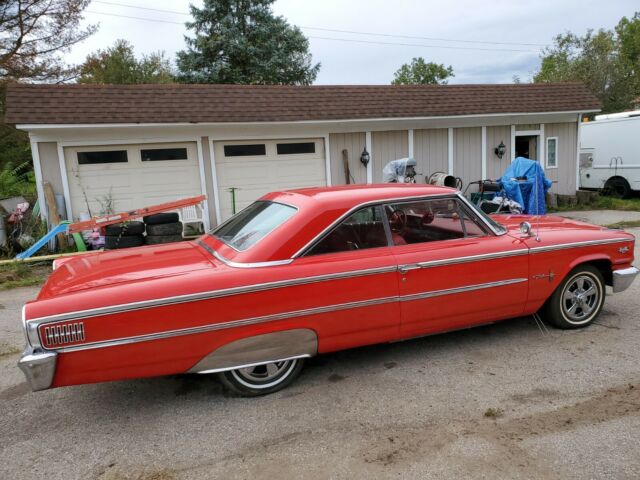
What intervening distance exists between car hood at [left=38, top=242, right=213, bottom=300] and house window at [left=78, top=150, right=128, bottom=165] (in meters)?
6.82

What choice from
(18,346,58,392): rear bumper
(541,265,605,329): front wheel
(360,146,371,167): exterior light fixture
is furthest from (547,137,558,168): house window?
(18,346,58,392): rear bumper

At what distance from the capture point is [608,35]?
33.4 m

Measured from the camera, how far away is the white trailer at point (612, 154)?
14.2 m

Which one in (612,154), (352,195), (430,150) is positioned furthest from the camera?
(612,154)

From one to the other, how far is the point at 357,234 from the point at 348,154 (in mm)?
8480

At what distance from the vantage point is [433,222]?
12.9 ft

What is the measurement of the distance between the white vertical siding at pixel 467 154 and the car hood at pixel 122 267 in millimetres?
10096

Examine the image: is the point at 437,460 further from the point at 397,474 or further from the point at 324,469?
the point at 324,469

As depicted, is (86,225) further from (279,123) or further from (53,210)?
(279,123)

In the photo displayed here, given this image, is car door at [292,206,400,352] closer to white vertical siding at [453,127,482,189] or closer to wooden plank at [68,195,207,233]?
wooden plank at [68,195,207,233]

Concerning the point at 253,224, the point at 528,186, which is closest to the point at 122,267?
the point at 253,224

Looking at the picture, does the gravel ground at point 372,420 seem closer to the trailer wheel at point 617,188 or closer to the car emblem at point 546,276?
the car emblem at point 546,276

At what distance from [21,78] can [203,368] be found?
826 inches

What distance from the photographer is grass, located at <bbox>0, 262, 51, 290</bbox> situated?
281 inches
